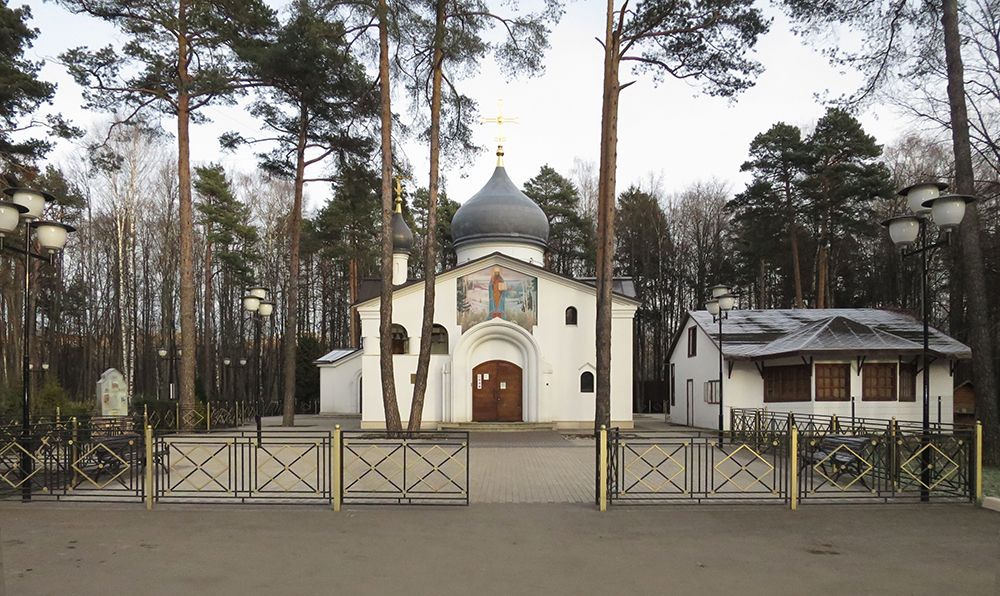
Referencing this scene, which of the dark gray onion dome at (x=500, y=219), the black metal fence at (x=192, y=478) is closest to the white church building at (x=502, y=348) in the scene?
the dark gray onion dome at (x=500, y=219)

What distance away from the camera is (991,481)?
36.2 feet

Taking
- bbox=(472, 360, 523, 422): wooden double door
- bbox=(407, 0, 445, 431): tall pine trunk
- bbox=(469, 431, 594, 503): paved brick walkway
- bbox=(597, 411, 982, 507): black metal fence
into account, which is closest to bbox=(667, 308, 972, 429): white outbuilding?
bbox=(469, 431, 594, 503): paved brick walkway

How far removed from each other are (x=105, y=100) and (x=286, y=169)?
283 inches

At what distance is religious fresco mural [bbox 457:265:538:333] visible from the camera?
→ 23.9m

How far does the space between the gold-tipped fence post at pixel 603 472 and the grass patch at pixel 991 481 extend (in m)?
5.83

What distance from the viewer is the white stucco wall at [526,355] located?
77.4 feet

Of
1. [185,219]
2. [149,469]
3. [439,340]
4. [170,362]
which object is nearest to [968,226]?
[149,469]

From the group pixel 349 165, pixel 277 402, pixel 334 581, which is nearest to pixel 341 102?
pixel 349 165

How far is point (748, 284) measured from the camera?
137ft

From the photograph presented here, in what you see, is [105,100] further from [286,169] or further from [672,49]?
[672,49]

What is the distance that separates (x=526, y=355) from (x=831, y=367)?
10288 millimetres

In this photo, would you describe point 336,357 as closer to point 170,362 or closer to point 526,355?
point 170,362

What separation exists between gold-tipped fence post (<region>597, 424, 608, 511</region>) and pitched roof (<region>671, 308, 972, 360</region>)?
13959 millimetres

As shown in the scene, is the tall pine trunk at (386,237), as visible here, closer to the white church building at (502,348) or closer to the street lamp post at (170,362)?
the white church building at (502,348)
